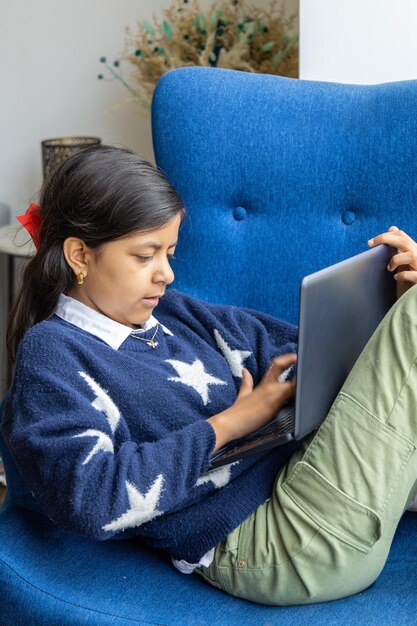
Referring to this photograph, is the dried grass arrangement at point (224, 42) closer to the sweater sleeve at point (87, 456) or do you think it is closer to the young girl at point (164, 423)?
the young girl at point (164, 423)

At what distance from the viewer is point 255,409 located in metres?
1.23

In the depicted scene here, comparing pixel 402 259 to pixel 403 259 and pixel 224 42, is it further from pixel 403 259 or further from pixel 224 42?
pixel 224 42

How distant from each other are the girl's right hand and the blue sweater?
32 mm

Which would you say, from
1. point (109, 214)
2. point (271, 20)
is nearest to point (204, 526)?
point (109, 214)

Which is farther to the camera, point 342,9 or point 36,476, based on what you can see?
point 342,9

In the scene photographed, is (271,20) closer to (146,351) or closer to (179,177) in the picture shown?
(179,177)

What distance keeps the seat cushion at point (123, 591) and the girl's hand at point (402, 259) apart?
0.40 metres

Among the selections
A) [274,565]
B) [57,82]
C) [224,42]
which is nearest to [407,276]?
[274,565]

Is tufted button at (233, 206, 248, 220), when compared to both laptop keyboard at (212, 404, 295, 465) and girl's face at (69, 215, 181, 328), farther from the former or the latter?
laptop keyboard at (212, 404, 295, 465)

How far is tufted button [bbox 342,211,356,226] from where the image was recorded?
5.19 feet

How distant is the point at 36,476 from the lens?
1.12 metres

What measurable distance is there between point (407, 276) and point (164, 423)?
0.43 m

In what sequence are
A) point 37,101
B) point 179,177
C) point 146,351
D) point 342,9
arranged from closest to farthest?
point 146,351
point 179,177
point 342,9
point 37,101

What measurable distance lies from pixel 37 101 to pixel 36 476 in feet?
6.23
